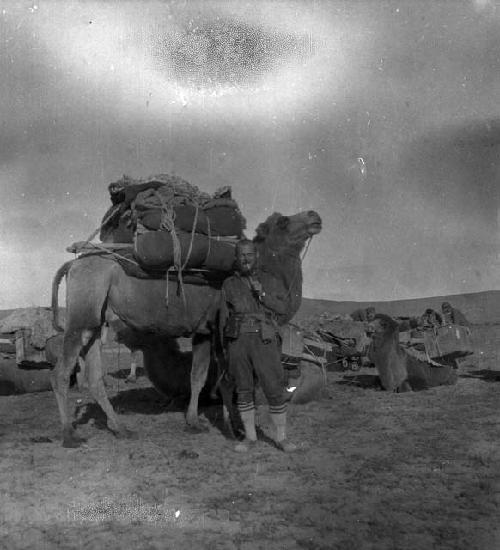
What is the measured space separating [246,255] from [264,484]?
2.43 meters

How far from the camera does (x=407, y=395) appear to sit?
973cm

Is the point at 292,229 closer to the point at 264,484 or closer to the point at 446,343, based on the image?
the point at 264,484

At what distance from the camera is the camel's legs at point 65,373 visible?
21.5ft

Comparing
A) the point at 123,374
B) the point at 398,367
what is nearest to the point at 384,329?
the point at 398,367

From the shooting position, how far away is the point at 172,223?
6.78m

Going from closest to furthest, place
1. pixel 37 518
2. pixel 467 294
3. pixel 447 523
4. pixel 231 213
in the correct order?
pixel 447 523
pixel 37 518
pixel 231 213
pixel 467 294

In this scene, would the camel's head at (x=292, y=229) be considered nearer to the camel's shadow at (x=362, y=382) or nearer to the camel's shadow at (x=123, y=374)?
the camel's shadow at (x=362, y=382)

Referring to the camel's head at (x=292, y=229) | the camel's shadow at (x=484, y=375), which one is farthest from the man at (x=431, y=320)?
the camel's head at (x=292, y=229)

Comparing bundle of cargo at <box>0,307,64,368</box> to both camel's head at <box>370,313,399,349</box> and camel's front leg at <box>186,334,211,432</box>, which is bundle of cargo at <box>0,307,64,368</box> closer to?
camel's front leg at <box>186,334,211,432</box>

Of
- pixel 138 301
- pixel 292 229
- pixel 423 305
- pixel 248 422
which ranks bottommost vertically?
pixel 423 305

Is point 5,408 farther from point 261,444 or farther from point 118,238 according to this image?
point 261,444

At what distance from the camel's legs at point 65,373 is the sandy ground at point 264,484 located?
33 centimetres

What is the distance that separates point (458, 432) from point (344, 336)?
8.40m

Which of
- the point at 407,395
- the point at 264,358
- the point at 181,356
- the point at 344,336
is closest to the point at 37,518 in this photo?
the point at 264,358
